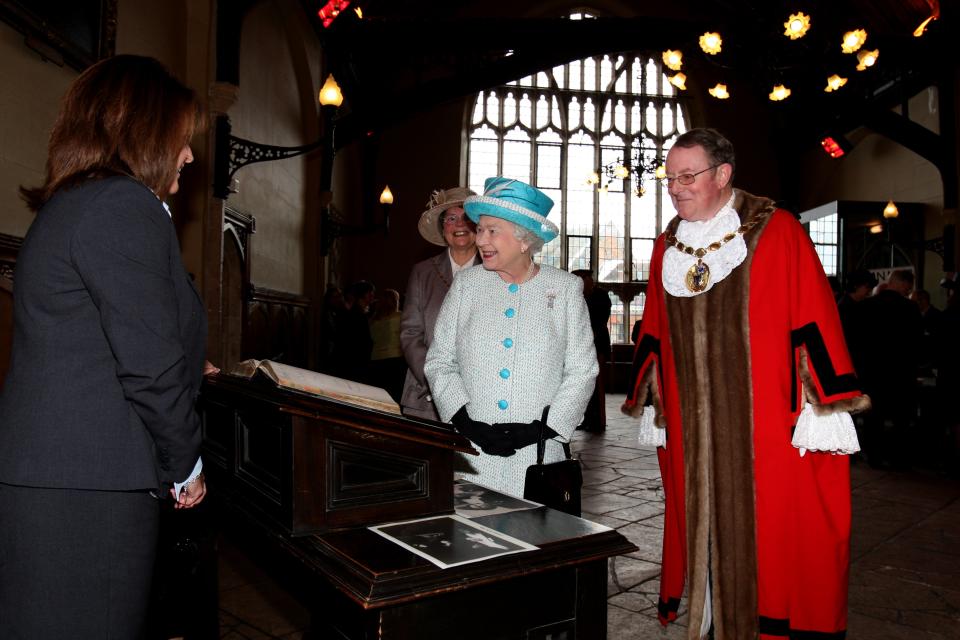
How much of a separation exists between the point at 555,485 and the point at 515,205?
2.37ft

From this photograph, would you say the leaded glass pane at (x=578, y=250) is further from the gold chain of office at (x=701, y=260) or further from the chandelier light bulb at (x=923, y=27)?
the gold chain of office at (x=701, y=260)

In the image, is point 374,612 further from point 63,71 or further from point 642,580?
point 63,71

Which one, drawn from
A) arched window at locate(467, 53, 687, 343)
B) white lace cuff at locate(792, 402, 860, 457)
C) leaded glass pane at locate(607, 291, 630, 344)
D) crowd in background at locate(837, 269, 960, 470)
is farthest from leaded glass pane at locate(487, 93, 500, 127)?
white lace cuff at locate(792, 402, 860, 457)

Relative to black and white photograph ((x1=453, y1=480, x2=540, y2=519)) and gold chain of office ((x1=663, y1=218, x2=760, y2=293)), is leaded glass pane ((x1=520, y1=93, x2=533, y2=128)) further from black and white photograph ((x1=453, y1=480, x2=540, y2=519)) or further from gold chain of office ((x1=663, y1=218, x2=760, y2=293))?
black and white photograph ((x1=453, y1=480, x2=540, y2=519))

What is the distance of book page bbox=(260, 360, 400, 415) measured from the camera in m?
1.30

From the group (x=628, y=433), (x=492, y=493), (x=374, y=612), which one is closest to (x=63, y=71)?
(x=492, y=493)

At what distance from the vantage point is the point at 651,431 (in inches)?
88.4

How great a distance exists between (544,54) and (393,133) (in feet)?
16.6

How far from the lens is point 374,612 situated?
39.0 inches

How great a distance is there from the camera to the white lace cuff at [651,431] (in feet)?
7.28

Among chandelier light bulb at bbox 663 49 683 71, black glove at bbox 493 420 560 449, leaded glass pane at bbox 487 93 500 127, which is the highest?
leaded glass pane at bbox 487 93 500 127

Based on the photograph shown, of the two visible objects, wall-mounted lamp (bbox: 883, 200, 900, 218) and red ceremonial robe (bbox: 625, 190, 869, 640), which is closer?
red ceremonial robe (bbox: 625, 190, 869, 640)

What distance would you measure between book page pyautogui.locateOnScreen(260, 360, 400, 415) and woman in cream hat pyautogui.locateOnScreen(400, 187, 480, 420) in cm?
117

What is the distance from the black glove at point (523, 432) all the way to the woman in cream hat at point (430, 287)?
2.82 ft
